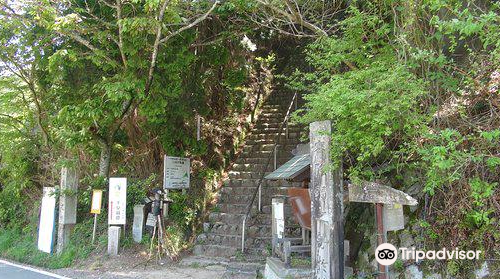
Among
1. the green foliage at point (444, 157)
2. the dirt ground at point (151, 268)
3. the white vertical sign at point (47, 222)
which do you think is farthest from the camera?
the white vertical sign at point (47, 222)

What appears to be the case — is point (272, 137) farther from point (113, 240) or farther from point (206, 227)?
point (113, 240)

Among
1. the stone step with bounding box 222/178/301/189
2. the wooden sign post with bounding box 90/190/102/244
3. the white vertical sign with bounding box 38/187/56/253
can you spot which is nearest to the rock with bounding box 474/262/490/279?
the stone step with bounding box 222/178/301/189

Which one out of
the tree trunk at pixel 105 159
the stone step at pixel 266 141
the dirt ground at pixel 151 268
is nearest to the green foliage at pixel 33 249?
the dirt ground at pixel 151 268

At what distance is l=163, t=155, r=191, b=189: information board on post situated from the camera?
30.6ft

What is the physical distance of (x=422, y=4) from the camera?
4992 mm

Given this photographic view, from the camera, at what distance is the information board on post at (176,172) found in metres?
9.33

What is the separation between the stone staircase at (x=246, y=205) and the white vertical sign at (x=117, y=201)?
1765mm

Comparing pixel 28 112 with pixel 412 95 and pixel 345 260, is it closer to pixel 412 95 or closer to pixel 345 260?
pixel 345 260

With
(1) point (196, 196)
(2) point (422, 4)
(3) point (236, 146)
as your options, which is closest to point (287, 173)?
(2) point (422, 4)

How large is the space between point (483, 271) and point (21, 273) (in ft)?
27.0

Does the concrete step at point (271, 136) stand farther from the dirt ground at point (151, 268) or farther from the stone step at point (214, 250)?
the dirt ground at point (151, 268)

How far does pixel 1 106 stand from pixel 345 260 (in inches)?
375

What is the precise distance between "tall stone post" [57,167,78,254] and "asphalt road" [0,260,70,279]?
80 centimetres

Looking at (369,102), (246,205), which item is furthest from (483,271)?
(246,205)
